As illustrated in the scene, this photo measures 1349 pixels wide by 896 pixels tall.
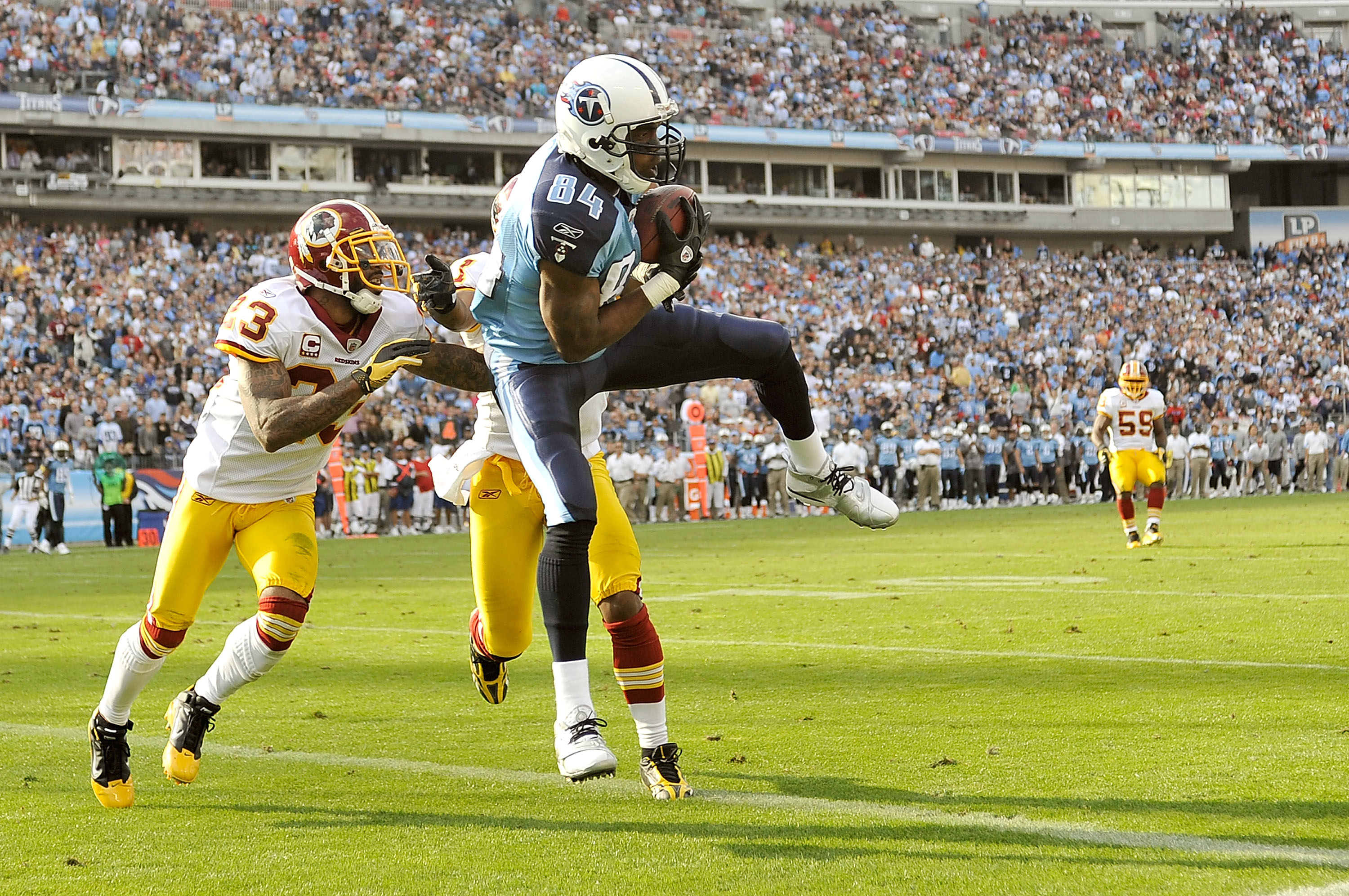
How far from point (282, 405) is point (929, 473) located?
21916 millimetres

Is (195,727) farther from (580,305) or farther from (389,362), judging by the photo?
(580,305)

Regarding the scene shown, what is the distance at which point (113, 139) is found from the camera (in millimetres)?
33656

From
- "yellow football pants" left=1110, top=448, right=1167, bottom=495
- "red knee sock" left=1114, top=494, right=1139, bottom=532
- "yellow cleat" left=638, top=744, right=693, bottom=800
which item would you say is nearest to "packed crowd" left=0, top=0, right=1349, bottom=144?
"yellow football pants" left=1110, top=448, right=1167, bottom=495

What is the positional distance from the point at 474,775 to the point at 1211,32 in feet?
155

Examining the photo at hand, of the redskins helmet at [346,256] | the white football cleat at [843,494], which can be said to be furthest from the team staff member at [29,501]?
the white football cleat at [843,494]

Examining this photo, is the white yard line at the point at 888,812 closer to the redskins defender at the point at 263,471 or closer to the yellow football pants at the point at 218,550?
the redskins defender at the point at 263,471

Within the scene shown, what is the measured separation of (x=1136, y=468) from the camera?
46.2ft

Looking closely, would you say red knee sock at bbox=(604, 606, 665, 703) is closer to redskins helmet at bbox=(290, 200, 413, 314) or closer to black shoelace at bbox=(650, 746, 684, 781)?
black shoelace at bbox=(650, 746, 684, 781)

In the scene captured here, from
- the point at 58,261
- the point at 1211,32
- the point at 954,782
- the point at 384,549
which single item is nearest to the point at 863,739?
the point at 954,782

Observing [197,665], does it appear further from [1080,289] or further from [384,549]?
[1080,289]

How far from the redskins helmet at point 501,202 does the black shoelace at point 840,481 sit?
56.4 inches

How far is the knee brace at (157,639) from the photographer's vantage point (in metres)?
4.64

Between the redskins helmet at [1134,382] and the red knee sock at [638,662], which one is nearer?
the red knee sock at [638,662]

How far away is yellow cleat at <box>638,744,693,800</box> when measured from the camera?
430cm
